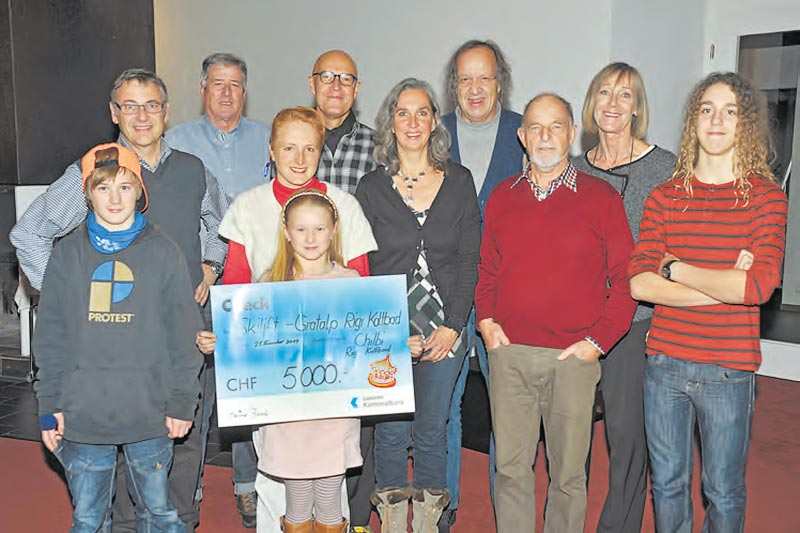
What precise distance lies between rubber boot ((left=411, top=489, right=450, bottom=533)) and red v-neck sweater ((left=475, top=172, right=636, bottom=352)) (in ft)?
2.25

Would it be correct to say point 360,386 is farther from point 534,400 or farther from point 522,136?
point 522,136

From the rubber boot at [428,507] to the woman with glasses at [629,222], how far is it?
0.60m

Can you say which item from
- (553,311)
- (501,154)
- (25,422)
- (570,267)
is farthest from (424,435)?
(25,422)

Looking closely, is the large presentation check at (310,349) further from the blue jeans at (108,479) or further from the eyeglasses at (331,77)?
the eyeglasses at (331,77)

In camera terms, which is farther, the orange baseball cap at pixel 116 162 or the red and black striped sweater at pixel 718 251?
the orange baseball cap at pixel 116 162

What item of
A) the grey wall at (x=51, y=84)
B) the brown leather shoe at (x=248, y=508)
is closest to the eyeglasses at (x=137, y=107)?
the brown leather shoe at (x=248, y=508)

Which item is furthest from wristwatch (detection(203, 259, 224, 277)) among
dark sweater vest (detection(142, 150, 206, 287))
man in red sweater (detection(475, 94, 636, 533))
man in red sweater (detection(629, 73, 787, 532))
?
man in red sweater (detection(629, 73, 787, 532))

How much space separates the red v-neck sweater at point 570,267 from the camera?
2498 mm

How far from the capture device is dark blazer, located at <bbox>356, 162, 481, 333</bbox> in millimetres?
2729

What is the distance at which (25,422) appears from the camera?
4812mm

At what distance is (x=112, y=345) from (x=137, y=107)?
903 millimetres

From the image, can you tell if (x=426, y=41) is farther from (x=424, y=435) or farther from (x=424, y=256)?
(x=424, y=435)

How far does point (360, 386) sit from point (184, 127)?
156 cm

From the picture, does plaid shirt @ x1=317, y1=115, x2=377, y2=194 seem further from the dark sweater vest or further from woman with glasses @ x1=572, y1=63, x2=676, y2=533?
woman with glasses @ x1=572, y1=63, x2=676, y2=533
